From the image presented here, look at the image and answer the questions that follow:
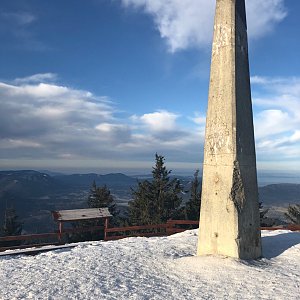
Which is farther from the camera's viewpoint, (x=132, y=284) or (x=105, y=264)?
(x=105, y=264)

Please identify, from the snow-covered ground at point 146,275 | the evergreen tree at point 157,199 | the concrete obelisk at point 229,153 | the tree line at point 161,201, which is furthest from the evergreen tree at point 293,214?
the concrete obelisk at point 229,153

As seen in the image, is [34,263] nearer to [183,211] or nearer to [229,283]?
[229,283]

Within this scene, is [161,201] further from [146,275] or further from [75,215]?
[146,275]

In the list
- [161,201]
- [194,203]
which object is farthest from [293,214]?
[161,201]

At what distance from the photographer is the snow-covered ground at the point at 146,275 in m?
6.52

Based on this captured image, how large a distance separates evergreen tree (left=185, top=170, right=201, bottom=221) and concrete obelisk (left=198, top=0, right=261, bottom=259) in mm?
16745

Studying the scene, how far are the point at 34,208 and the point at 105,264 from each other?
18351 centimetres

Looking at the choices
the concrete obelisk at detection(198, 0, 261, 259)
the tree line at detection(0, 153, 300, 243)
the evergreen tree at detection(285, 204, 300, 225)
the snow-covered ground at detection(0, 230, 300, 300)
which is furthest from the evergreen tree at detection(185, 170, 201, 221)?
the concrete obelisk at detection(198, 0, 261, 259)

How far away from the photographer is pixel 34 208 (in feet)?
591

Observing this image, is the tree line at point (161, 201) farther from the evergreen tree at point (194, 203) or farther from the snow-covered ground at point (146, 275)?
the snow-covered ground at point (146, 275)

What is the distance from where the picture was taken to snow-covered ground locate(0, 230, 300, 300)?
21.4 feet

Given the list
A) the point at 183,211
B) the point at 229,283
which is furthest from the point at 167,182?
the point at 229,283

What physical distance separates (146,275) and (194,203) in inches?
751

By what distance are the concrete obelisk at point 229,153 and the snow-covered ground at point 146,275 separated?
2.16ft
